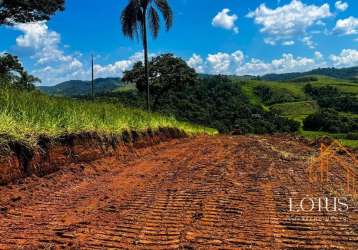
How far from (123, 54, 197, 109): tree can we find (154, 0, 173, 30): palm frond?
14.9 metres

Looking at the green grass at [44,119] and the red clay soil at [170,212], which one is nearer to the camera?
the red clay soil at [170,212]

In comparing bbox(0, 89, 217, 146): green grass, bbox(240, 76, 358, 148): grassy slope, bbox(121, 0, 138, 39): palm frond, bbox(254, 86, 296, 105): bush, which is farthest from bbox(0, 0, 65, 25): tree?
bbox(254, 86, 296, 105): bush

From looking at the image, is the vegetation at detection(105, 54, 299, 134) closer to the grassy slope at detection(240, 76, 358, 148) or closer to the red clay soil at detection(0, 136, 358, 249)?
the grassy slope at detection(240, 76, 358, 148)

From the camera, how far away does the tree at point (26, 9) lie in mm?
26348

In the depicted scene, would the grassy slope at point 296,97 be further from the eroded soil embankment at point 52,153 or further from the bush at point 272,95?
the eroded soil embankment at point 52,153

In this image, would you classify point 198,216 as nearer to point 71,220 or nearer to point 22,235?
point 71,220

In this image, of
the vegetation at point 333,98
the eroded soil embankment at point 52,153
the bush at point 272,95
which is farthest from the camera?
the bush at point 272,95

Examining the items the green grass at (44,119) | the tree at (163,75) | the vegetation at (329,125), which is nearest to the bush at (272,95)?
the vegetation at (329,125)

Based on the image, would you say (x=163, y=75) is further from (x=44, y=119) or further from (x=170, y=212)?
(x=170, y=212)

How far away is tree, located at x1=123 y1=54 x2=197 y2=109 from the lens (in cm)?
3884

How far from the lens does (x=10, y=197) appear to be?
595 centimetres

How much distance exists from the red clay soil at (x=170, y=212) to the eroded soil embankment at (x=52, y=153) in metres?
0.21

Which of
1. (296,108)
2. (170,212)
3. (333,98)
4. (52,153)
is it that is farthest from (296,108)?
(170,212)

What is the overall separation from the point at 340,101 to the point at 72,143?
Result: 347ft
